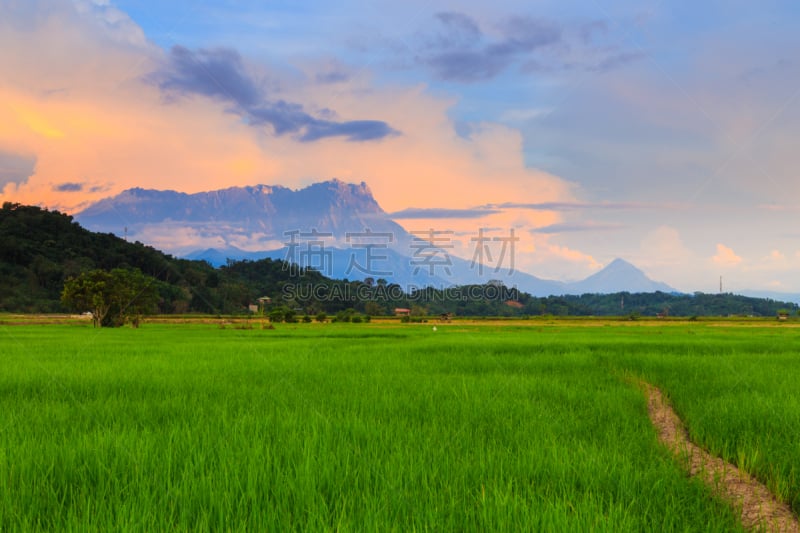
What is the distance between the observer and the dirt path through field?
10.9 ft

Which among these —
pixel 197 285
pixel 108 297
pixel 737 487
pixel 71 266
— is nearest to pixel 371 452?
pixel 737 487

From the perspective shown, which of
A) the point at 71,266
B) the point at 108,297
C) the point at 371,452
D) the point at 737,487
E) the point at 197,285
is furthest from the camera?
the point at 197,285

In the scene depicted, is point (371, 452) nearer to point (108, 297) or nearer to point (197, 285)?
point (108, 297)

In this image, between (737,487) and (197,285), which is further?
(197,285)

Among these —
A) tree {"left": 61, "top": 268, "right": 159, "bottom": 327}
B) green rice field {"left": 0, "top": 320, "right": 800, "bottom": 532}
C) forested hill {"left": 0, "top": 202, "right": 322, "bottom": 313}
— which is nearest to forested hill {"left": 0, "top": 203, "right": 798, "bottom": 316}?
forested hill {"left": 0, "top": 202, "right": 322, "bottom": 313}

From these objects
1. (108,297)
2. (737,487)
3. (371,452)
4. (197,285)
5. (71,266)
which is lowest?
(737,487)

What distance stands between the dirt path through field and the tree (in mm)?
42817

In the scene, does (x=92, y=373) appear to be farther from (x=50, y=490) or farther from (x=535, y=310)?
(x=535, y=310)

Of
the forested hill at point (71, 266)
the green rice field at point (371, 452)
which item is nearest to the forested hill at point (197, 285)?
the forested hill at point (71, 266)

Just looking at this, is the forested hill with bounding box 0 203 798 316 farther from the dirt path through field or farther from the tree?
the dirt path through field

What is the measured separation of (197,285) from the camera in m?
82.7

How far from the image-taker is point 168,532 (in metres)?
2.65

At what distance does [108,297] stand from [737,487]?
45066 millimetres

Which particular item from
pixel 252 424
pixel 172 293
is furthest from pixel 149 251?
pixel 252 424
